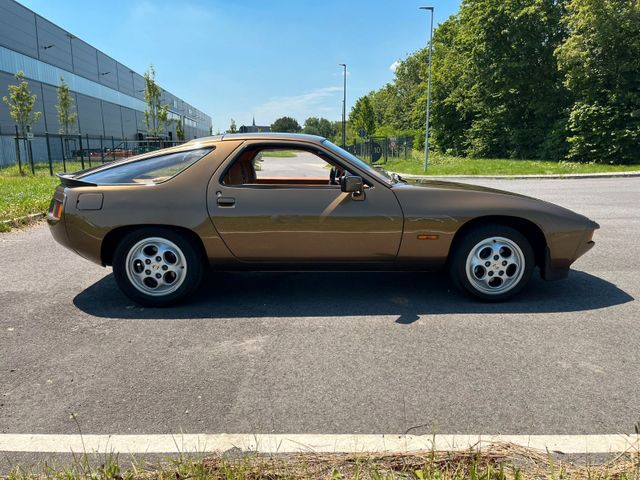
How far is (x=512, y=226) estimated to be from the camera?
4.24 m

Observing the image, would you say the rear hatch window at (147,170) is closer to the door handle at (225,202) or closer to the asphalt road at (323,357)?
the door handle at (225,202)

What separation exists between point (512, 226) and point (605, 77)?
81.8 ft

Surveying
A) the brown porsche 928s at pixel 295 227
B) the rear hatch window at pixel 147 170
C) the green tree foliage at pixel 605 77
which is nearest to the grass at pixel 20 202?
the rear hatch window at pixel 147 170

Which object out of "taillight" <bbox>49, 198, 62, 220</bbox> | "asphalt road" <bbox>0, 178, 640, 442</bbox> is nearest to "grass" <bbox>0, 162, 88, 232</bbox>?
"asphalt road" <bbox>0, 178, 640, 442</bbox>

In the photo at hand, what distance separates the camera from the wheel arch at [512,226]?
4.18 m

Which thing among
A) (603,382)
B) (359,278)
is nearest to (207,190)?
(359,278)

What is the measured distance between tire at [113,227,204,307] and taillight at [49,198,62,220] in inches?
25.2

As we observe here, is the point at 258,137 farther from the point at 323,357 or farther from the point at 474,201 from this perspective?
the point at 323,357

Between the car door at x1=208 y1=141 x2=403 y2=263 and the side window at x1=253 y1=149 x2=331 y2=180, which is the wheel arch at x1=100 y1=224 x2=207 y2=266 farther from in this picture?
the side window at x1=253 y1=149 x2=331 y2=180

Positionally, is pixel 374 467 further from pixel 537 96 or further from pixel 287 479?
pixel 537 96

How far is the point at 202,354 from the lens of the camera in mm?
3273

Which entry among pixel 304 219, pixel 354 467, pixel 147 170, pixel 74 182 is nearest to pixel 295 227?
pixel 304 219

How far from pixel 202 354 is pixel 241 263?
1.11m

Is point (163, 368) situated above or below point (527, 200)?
below
